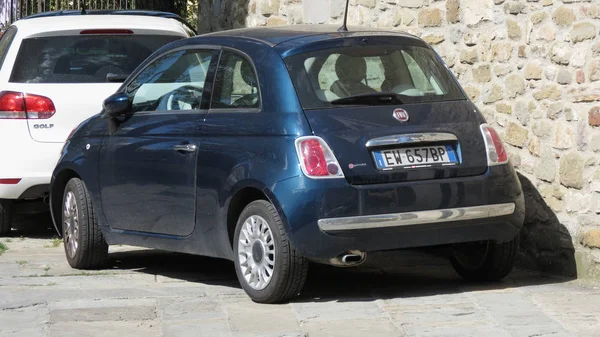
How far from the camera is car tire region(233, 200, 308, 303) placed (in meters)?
7.43

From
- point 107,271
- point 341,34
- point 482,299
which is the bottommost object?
point 107,271

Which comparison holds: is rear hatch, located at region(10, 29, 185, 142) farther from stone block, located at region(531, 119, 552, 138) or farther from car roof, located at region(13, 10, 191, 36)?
stone block, located at region(531, 119, 552, 138)

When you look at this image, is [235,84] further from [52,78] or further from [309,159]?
[52,78]

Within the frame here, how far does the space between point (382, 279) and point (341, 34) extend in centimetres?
167

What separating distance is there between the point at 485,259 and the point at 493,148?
0.81m

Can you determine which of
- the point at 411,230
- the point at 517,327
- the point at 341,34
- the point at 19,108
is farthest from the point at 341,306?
the point at 19,108

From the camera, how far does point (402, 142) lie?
7.50m

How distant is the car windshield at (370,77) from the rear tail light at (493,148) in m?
0.31

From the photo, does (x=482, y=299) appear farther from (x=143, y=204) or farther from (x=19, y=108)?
(x=19, y=108)

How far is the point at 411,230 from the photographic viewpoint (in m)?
7.49

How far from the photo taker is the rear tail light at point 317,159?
287 inches

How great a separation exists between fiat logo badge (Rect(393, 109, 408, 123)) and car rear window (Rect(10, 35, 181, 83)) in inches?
149

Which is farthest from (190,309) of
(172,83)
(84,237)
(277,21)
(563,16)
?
(277,21)

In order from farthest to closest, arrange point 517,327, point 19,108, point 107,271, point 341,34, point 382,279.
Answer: point 19,108 < point 107,271 < point 382,279 < point 341,34 < point 517,327
